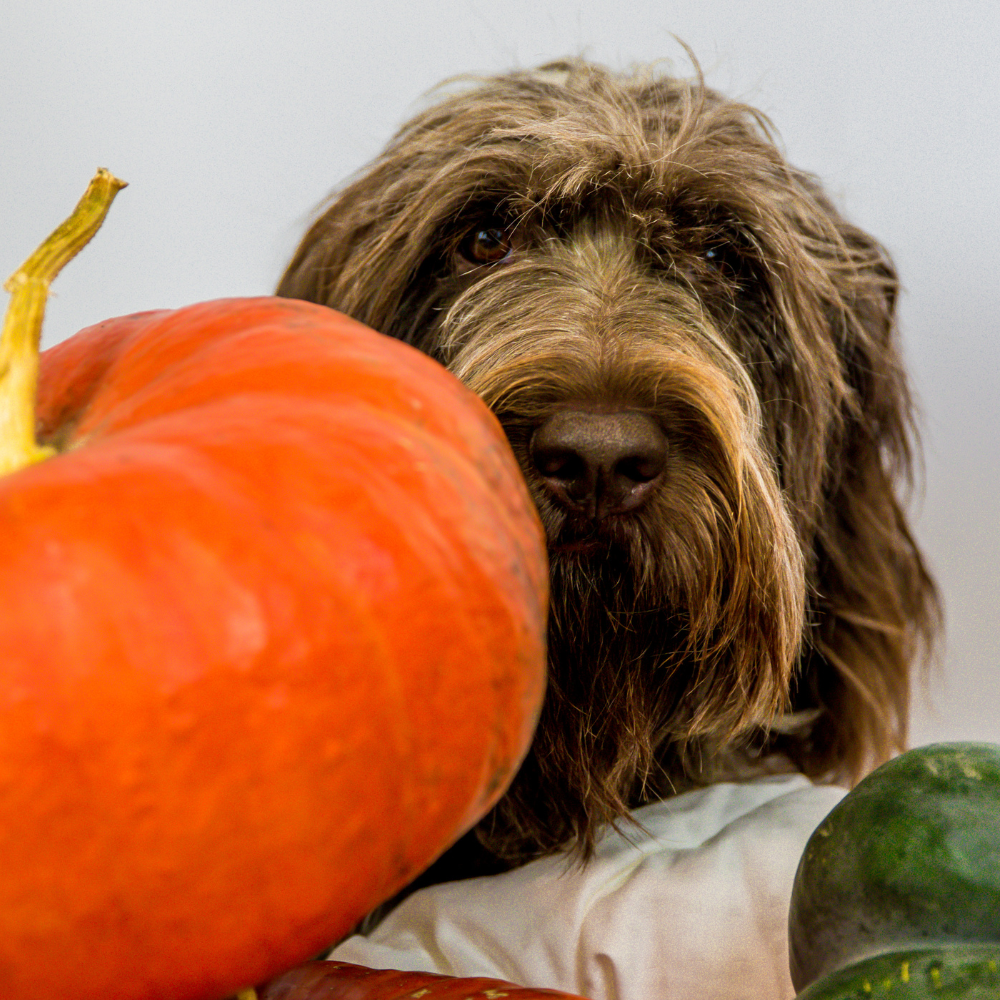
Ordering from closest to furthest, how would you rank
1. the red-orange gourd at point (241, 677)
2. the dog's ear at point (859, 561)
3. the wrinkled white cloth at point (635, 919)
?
the red-orange gourd at point (241, 677)
the wrinkled white cloth at point (635, 919)
the dog's ear at point (859, 561)

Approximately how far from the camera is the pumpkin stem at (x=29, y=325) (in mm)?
555

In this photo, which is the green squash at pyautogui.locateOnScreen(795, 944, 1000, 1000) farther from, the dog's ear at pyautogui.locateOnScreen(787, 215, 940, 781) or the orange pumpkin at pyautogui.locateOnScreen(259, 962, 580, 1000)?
the dog's ear at pyautogui.locateOnScreen(787, 215, 940, 781)

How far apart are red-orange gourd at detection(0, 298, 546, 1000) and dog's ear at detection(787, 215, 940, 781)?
108 cm

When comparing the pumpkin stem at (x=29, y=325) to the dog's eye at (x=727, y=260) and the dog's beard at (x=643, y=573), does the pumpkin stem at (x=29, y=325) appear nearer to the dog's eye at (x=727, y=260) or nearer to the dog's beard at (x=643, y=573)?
the dog's beard at (x=643, y=573)

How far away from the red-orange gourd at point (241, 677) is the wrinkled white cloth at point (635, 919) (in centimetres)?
58

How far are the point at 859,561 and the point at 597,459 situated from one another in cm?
82

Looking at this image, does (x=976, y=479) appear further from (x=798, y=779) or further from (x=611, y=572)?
(x=611, y=572)

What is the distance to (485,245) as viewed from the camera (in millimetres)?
1402

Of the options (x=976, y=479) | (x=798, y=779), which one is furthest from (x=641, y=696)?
(x=976, y=479)

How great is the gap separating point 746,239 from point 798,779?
0.69 m

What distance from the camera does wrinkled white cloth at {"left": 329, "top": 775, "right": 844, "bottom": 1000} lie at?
103cm

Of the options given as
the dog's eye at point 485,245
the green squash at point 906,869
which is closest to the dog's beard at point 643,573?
the dog's eye at point 485,245

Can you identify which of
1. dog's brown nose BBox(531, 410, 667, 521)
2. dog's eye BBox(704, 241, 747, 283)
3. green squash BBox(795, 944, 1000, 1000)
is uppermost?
dog's eye BBox(704, 241, 747, 283)

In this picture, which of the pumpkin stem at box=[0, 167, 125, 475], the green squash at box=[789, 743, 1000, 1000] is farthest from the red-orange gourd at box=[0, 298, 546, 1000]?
the green squash at box=[789, 743, 1000, 1000]
